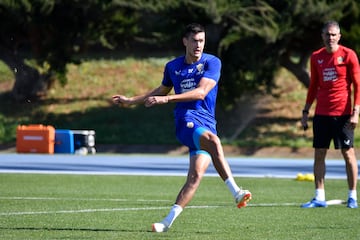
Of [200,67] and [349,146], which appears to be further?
[349,146]

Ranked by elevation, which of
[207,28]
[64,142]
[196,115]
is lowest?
[64,142]

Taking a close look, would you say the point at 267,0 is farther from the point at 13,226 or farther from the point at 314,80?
the point at 13,226

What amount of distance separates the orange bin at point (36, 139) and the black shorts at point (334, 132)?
18.2 meters

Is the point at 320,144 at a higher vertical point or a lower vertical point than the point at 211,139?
lower

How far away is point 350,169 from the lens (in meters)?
12.7

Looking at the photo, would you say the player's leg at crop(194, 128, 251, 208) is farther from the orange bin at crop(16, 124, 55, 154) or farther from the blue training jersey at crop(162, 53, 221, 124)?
the orange bin at crop(16, 124, 55, 154)

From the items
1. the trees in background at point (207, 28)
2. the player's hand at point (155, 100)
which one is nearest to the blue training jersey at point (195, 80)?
the player's hand at point (155, 100)

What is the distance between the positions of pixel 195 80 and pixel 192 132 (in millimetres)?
525

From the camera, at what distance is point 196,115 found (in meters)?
9.45

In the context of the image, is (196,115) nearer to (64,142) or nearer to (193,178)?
(193,178)

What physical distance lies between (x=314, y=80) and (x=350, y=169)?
1.30 meters

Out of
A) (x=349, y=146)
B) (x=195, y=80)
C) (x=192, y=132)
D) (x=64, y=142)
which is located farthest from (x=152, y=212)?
(x=64, y=142)

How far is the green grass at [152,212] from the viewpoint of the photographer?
30.2 ft

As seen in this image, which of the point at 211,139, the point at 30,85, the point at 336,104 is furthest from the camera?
the point at 30,85
